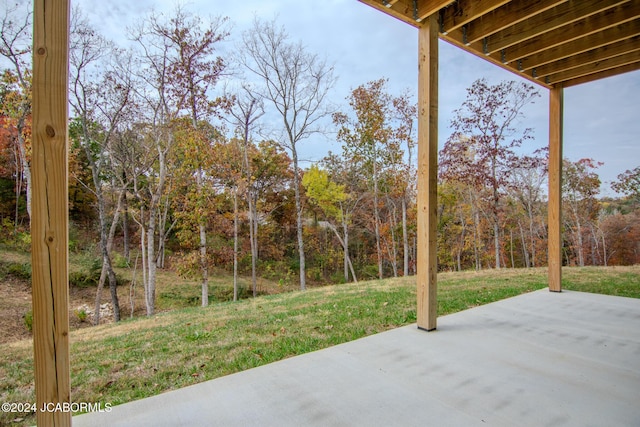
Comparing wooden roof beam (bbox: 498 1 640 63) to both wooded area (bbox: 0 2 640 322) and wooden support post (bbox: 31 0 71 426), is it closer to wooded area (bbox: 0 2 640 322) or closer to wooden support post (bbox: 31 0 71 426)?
wooden support post (bbox: 31 0 71 426)

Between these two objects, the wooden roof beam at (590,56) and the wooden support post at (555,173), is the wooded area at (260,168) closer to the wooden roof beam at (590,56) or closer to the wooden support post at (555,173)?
the wooden support post at (555,173)

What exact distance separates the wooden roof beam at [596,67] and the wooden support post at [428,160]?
203 centimetres

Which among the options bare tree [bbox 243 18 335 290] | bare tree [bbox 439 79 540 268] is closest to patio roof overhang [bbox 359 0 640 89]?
bare tree [bbox 439 79 540 268]

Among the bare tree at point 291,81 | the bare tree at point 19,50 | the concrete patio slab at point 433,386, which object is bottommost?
the concrete patio slab at point 433,386

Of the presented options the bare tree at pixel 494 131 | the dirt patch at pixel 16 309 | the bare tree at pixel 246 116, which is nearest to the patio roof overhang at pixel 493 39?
the bare tree at pixel 494 131

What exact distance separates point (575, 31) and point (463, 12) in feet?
3.76

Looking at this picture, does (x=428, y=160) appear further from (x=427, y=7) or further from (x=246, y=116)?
(x=246, y=116)

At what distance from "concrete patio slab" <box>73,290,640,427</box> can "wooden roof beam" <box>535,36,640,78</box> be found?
2.52m

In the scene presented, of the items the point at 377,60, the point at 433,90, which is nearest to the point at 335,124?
the point at 377,60

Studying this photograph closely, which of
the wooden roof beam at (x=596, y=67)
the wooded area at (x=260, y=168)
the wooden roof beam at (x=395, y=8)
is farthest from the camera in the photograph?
the wooded area at (x=260, y=168)

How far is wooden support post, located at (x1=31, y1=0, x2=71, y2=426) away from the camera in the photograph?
1072 millimetres

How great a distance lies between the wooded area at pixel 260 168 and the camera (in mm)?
7570

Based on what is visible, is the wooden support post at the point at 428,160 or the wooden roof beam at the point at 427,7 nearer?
the wooden roof beam at the point at 427,7

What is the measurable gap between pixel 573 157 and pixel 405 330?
13.0 metres
